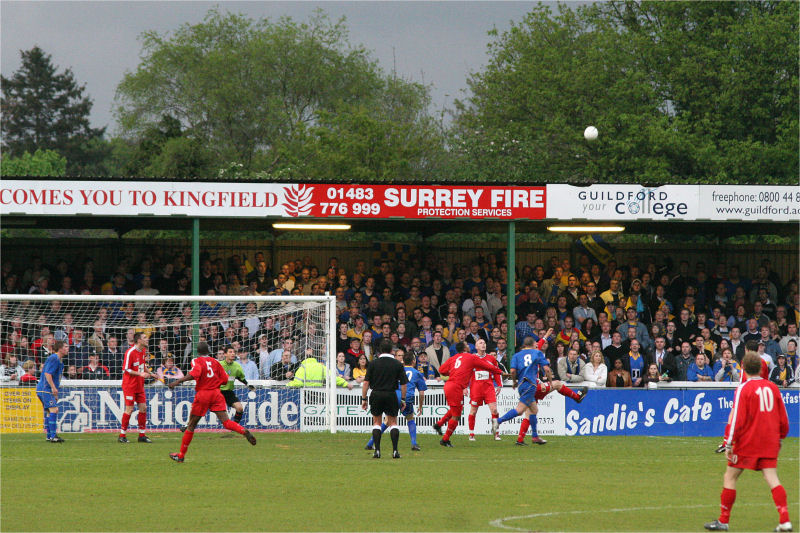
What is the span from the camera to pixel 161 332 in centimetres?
2255

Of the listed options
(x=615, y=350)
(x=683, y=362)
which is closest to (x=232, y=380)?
(x=615, y=350)

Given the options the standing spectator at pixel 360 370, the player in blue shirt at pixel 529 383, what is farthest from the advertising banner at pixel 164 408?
the player in blue shirt at pixel 529 383

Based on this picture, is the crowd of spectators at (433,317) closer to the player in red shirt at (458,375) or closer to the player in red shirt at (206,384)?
the player in red shirt at (458,375)

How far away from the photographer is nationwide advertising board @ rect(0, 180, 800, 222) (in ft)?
73.6

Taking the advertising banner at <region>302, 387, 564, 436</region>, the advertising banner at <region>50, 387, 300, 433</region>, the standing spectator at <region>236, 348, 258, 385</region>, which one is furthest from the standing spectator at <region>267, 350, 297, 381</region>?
the advertising banner at <region>302, 387, 564, 436</region>

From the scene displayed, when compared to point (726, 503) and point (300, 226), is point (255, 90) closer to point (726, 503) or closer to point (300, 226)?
point (300, 226)

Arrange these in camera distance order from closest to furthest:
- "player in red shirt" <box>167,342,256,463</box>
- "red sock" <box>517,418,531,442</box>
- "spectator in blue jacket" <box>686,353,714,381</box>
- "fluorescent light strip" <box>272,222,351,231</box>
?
"player in red shirt" <box>167,342,256,463</box>
"red sock" <box>517,418,531,442</box>
"spectator in blue jacket" <box>686,353,714,381</box>
"fluorescent light strip" <box>272,222,351,231</box>

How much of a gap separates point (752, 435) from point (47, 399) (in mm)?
12933

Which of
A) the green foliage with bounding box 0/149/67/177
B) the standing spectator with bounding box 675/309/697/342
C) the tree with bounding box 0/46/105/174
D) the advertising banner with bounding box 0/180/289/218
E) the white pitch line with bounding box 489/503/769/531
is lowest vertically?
the white pitch line with bounding box 489/503/769/531

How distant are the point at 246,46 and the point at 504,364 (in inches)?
1945

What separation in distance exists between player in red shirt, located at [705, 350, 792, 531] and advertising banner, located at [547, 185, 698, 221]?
13198 millimetres

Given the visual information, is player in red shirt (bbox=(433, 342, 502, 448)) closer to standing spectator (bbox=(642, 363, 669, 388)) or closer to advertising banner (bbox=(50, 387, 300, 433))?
advertising banner (bbox=(50, 387, 300, 433))

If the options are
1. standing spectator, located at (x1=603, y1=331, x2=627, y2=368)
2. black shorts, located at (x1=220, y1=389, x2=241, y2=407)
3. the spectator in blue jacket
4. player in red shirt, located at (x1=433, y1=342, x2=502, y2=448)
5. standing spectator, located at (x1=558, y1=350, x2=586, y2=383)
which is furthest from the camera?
standing spectator, located at (x1=603, y1=331, x2=627, y2=368)

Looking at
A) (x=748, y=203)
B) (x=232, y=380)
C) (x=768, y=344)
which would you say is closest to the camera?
(x=232, y=380)
